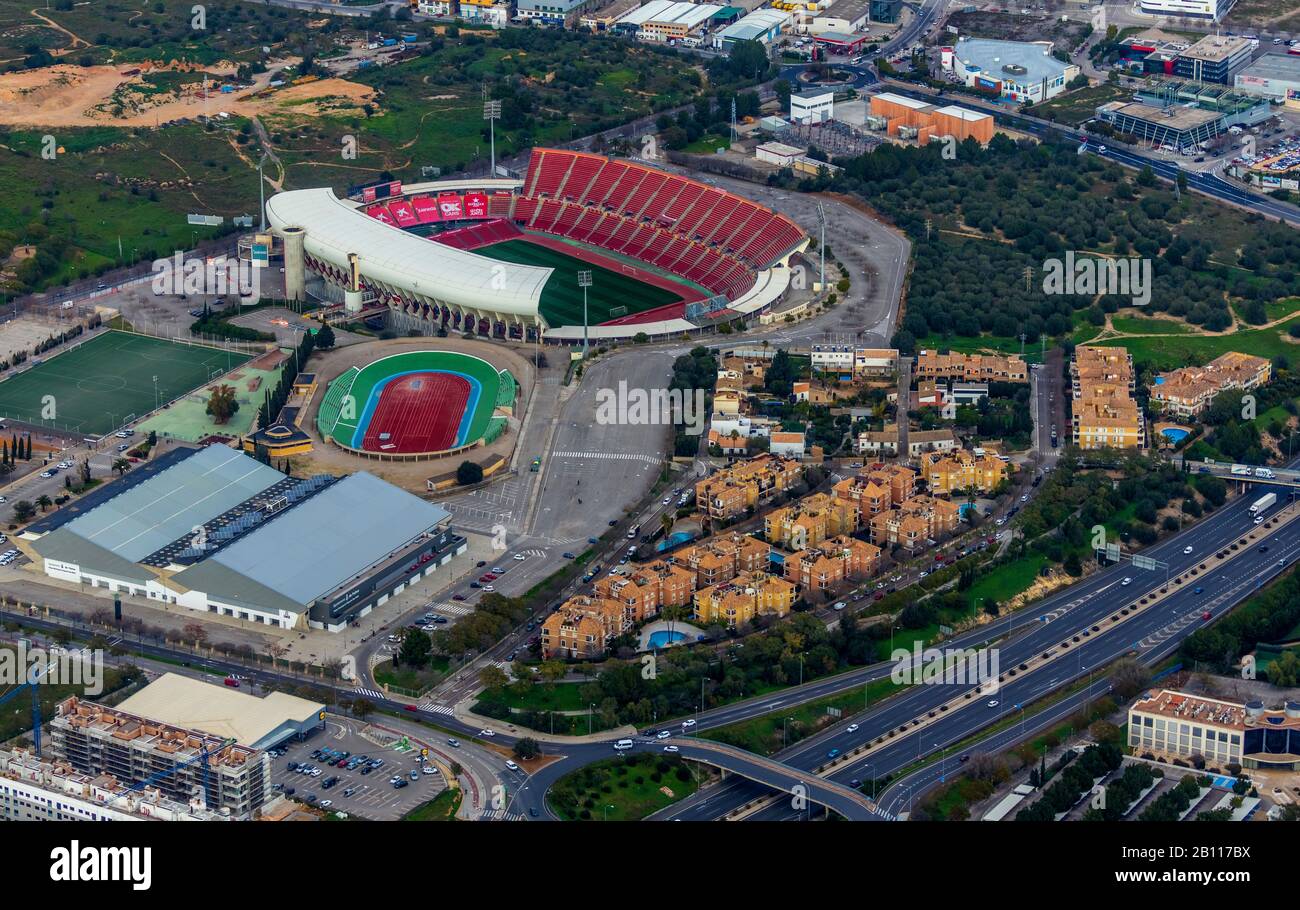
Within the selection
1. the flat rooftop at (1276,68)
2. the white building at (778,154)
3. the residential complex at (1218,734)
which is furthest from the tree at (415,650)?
the flat rooftop at (1276,68)

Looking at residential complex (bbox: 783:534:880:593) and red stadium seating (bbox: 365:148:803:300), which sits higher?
red stadium seating (bbox: 365:148:803:300)

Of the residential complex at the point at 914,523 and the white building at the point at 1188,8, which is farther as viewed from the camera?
the white building at the point at 1188,8

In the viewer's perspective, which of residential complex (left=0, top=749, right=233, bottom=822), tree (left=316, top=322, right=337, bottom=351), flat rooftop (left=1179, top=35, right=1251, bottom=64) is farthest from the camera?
flat rooftop (left=1179, top=35, right=1251, bottom=64)

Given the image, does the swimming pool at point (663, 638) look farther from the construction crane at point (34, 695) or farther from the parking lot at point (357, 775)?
the construction crane at point (34, 695)

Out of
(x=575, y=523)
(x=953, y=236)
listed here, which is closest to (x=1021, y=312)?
(x=953, y=236)

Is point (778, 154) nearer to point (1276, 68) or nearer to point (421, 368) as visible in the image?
point (1276, 68)

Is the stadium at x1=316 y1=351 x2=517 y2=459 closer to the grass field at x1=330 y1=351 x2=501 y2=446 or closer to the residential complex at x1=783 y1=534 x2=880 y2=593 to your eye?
the grass field at x1=330 y1=351 x2=501 y2=446

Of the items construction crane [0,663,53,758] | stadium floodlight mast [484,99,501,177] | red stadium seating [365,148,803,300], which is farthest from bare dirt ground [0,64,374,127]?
construction crane [0,663,53,758]
